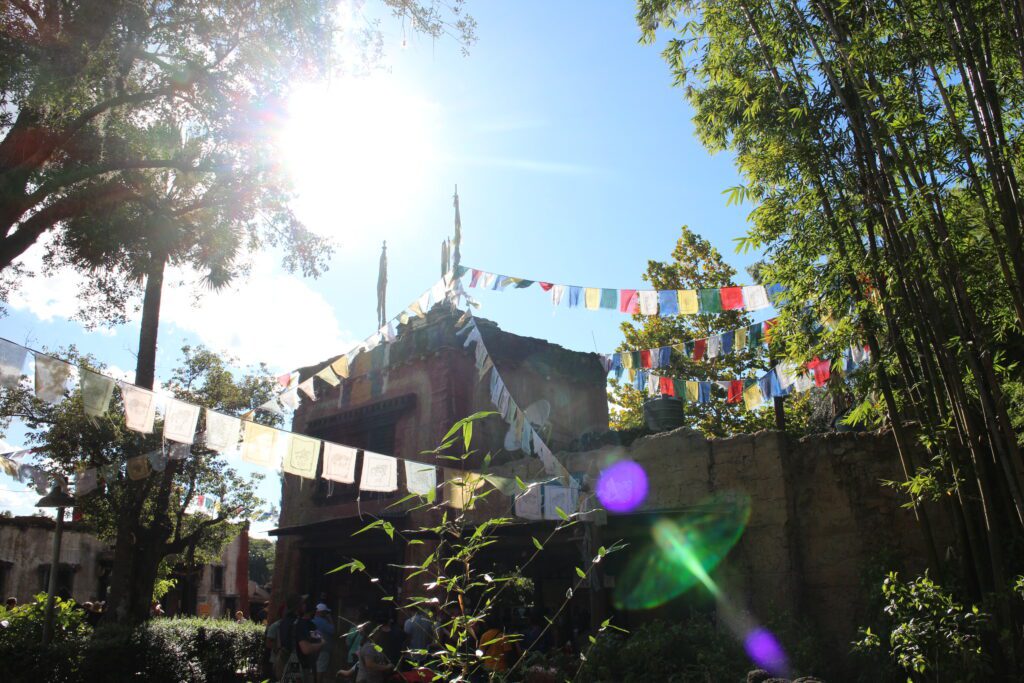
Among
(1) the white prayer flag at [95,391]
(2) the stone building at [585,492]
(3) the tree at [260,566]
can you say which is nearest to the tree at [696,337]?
(2) the stone building at [585,492]

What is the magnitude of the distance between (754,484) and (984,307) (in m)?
3.57

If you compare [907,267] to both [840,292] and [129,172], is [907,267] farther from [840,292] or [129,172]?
[129,172]

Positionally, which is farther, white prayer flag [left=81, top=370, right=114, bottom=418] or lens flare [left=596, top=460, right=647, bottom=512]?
lens flare [left=596, top=460, right=647, bottom=512]

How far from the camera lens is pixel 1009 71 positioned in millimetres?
5664

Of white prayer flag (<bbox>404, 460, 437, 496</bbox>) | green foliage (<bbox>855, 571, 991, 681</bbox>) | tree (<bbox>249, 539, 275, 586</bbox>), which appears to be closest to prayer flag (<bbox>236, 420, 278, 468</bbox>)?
white prayer flag (<bbox>404, 460, 437, 496</bbox>)

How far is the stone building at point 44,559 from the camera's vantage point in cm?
2197

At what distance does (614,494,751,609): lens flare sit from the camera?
870 cm

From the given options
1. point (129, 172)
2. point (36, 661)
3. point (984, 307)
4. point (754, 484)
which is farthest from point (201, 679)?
point (984, 307)

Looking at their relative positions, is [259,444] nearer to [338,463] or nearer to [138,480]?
[338,463]

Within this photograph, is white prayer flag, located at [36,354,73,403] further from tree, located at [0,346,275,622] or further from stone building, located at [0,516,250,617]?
stone building, located at [0,516,250,617]

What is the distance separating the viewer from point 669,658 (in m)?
7.09

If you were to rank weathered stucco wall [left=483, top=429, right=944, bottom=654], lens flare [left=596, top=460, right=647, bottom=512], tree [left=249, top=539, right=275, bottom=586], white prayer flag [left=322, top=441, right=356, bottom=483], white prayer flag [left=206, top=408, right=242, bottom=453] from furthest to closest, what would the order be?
tree [left=249, top=539, right=275, bottom=586], lens flare [left=596, top=460, right=647, bottom=512], white prayer flag [left=322, top=441, right=356, bottom=483], white prayer flag [left=206, top=408, right=242, bottom=453], weathered stucco wall [left=483, top=429, right=944, bottom=654]

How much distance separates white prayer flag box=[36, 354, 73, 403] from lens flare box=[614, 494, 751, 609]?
6.95 metres

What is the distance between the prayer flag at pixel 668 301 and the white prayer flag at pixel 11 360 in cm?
807
